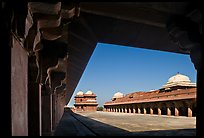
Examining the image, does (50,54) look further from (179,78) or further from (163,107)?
(179,78)

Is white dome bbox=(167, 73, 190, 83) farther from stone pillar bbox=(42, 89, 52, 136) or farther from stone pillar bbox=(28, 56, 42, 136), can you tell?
stone pillar bbox=(28, 56, 42, 136)

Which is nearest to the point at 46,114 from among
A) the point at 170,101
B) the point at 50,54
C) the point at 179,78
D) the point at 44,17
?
the point at 50,54

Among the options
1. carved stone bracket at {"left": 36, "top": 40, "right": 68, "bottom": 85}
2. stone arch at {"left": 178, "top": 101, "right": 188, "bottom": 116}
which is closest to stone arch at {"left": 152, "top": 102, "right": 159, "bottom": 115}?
stone arch at {"left": 178, "top": 101, "right": 188, "bottom": 116}

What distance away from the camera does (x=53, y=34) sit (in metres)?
3.48

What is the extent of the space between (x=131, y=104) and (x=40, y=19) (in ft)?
120

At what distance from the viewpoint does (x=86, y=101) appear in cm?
5134

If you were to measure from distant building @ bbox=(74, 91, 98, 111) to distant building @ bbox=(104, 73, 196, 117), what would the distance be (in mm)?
9619

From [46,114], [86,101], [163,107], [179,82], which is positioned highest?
[179,82]

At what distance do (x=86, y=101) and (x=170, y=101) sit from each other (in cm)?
2932

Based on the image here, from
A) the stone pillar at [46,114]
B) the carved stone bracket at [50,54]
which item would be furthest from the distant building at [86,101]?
the carved stone bracket at [50,54]

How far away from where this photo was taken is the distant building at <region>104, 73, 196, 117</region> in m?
21.7

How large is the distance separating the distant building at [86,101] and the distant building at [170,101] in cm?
962

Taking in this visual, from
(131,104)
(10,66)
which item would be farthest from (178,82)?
(10,66)

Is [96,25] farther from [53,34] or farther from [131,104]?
[131,104]
